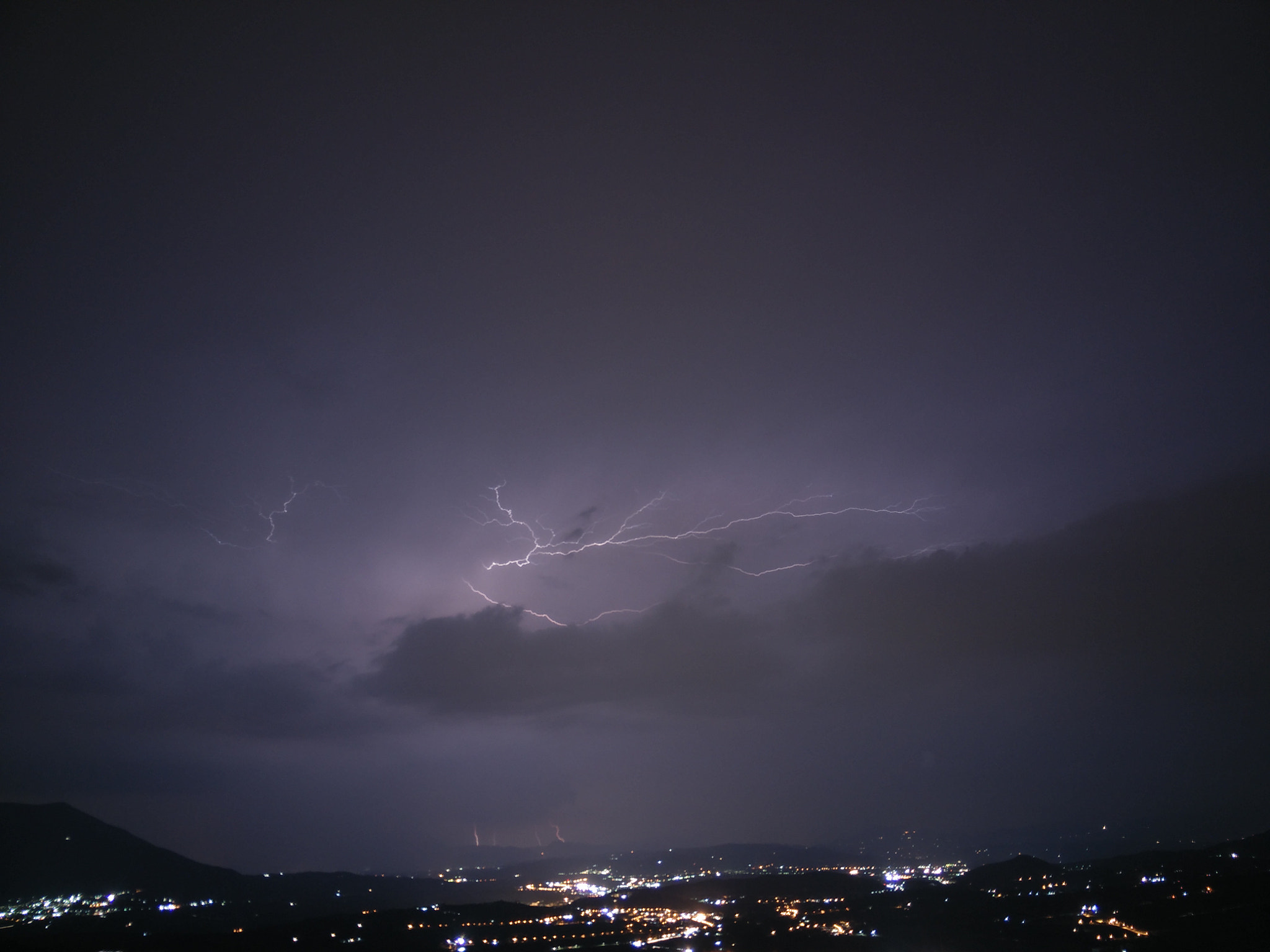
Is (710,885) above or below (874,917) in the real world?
below

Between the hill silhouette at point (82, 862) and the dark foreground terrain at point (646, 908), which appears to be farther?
the hill silhouette at point (82, 862)

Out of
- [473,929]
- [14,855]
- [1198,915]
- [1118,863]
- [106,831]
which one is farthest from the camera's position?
[106,831]

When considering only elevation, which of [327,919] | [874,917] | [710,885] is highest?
[327,919]

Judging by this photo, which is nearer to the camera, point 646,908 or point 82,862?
point 646,908

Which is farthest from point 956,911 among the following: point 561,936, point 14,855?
point 14,855

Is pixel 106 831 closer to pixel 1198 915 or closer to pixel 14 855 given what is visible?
pixel 14 855

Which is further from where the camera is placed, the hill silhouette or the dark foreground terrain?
the hill silhouette

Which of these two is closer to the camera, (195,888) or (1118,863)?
(1118,863)

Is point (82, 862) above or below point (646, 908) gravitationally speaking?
above
